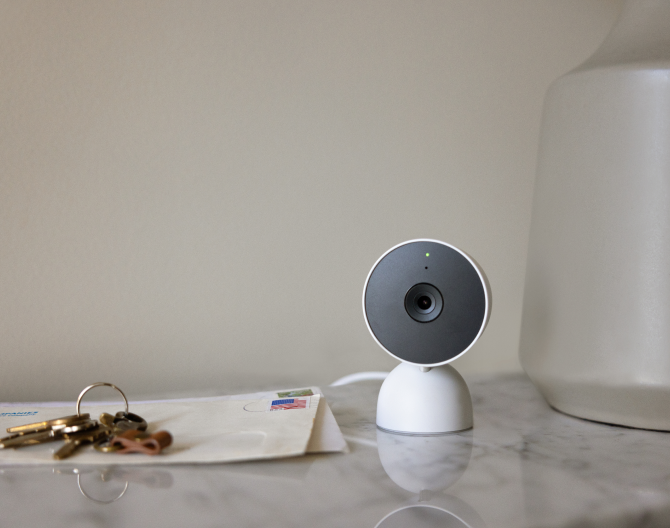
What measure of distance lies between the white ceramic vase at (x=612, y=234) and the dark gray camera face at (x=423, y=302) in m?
0.14

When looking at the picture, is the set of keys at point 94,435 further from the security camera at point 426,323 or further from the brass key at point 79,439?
the security camera at point 426,323

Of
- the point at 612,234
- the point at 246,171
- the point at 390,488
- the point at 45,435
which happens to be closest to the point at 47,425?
the point at 45,435

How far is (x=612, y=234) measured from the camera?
0.55m

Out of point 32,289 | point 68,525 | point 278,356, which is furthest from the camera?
point 278,356

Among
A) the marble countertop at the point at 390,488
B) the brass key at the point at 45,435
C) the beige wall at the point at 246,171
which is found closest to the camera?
the marble countertop at the point at 390,488

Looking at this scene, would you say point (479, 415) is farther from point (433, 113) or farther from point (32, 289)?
point (32, 289)

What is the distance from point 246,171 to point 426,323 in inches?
15.1

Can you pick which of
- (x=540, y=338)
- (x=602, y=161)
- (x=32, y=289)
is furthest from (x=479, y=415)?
(x=32, y=289)

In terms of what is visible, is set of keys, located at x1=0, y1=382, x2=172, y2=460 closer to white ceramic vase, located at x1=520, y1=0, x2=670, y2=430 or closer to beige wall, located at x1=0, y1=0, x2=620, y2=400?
beige wall, located at x1=0, y1=0, x2=620, y2=400

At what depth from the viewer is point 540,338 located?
0.62m

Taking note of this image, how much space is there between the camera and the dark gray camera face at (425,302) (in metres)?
0.54

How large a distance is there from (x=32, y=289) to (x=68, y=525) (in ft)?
1.50

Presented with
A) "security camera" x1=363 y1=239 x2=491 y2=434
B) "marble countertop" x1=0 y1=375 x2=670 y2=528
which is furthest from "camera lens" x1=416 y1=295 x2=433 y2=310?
"marble countertop" x1=0 y1=375 x2=670 y2=528

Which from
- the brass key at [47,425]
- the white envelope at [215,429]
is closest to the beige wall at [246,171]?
the white envelope at [215,429]
